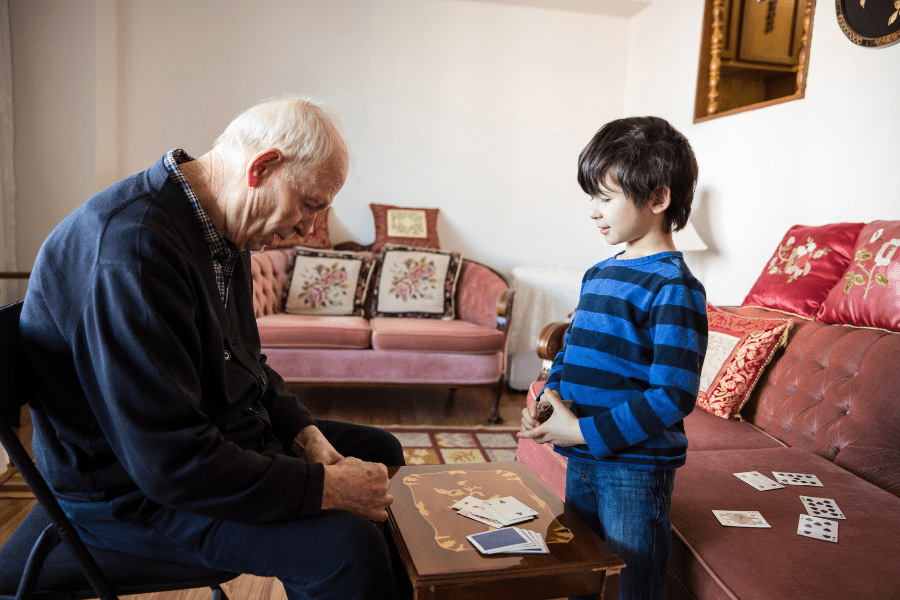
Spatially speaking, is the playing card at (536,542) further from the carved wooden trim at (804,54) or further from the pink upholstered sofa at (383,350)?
the carved wooden trim at (804,54)

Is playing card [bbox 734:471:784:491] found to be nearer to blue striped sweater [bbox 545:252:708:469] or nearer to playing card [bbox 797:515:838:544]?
playing card [bbox 797:515:838:544]

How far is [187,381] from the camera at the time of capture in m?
0.93

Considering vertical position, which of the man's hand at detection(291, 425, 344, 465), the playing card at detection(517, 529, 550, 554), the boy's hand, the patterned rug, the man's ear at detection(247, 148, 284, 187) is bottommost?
the patterned rug

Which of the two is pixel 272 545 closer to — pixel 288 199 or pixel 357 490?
pixel 357 490

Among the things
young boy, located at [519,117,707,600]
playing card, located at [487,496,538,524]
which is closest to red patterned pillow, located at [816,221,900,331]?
young boy, located at [519,117,707,600]

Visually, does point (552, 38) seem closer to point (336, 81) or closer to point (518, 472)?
point (336, 81)

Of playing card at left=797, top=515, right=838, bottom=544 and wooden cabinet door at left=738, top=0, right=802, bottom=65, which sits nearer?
playing card at left=797, top=515, right=838, bottom=544

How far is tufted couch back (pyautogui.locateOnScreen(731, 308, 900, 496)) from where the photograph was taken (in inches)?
65.4

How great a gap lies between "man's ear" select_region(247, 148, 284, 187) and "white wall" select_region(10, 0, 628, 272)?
3.29 metres

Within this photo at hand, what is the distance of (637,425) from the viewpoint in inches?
44.7

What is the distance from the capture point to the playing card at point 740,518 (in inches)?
52.6

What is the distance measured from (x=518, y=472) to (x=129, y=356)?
94 cm

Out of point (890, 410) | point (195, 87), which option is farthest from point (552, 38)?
point (890, 410)

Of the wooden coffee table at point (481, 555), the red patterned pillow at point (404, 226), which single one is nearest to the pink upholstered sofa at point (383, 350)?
the red patterned pillow at point (404, 226)
